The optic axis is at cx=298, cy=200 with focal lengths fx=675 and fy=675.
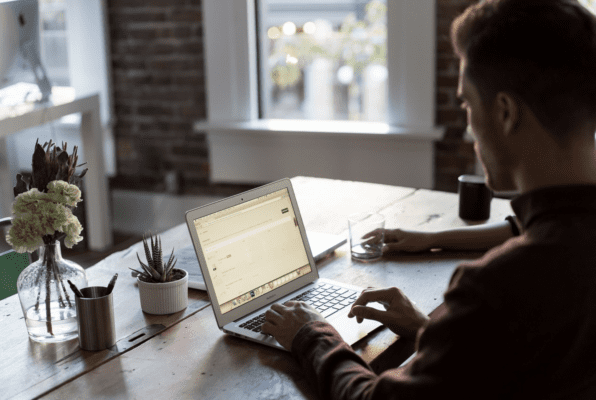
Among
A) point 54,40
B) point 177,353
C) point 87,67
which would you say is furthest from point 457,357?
point 54,40

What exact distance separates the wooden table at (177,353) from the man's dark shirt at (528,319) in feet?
1.16

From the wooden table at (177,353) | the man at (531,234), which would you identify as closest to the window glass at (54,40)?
the wooden table at (177,353)

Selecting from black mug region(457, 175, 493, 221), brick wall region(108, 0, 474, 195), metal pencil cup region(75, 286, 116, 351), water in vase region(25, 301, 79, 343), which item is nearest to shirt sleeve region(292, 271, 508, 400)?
metal pencil cup region(75, 286, 116, 351)

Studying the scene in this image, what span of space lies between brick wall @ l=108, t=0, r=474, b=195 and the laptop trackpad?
101 inches

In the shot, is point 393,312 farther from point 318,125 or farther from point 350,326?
point 318,125

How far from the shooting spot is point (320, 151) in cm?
359

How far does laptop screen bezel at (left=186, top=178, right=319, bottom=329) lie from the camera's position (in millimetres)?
1358

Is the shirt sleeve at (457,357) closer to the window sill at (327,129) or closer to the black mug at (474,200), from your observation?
the black mug at (474,200)

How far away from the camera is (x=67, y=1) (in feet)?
12.8

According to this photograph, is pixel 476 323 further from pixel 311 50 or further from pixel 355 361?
pixel 311 50

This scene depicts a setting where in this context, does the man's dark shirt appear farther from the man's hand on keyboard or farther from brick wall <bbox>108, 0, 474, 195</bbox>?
brick wall <bbox>108, 0, 474, 195</bbox>

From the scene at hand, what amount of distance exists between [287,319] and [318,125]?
245cm

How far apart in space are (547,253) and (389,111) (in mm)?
2669

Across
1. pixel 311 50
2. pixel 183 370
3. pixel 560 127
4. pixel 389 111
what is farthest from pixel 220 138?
pixel 560 127
